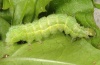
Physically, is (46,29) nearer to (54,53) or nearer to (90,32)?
(54,53)

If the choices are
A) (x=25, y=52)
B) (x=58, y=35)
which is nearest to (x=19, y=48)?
(x=25, y=52)

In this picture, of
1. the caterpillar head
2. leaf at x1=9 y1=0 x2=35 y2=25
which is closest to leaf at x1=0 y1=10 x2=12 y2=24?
leaf at x1=9 y1=0 x2=35 y2=25

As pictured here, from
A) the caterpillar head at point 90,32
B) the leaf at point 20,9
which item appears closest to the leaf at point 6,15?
the leaf at point 20,9

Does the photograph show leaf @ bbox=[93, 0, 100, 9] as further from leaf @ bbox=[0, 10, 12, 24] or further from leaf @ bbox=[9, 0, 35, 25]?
leaf @ bbox=[0, 10, 12, 24]

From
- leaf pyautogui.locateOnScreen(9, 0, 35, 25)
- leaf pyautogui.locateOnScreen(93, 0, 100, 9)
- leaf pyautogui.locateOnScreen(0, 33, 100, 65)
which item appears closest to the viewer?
leaf pyautogui.locateOnScreen(0, 33, 100, 65)

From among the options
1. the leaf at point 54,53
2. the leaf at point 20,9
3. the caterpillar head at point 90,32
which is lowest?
the leaf at point 54,53

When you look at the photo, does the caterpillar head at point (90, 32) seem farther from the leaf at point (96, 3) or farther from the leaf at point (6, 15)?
the leaf at point (6, 15)
